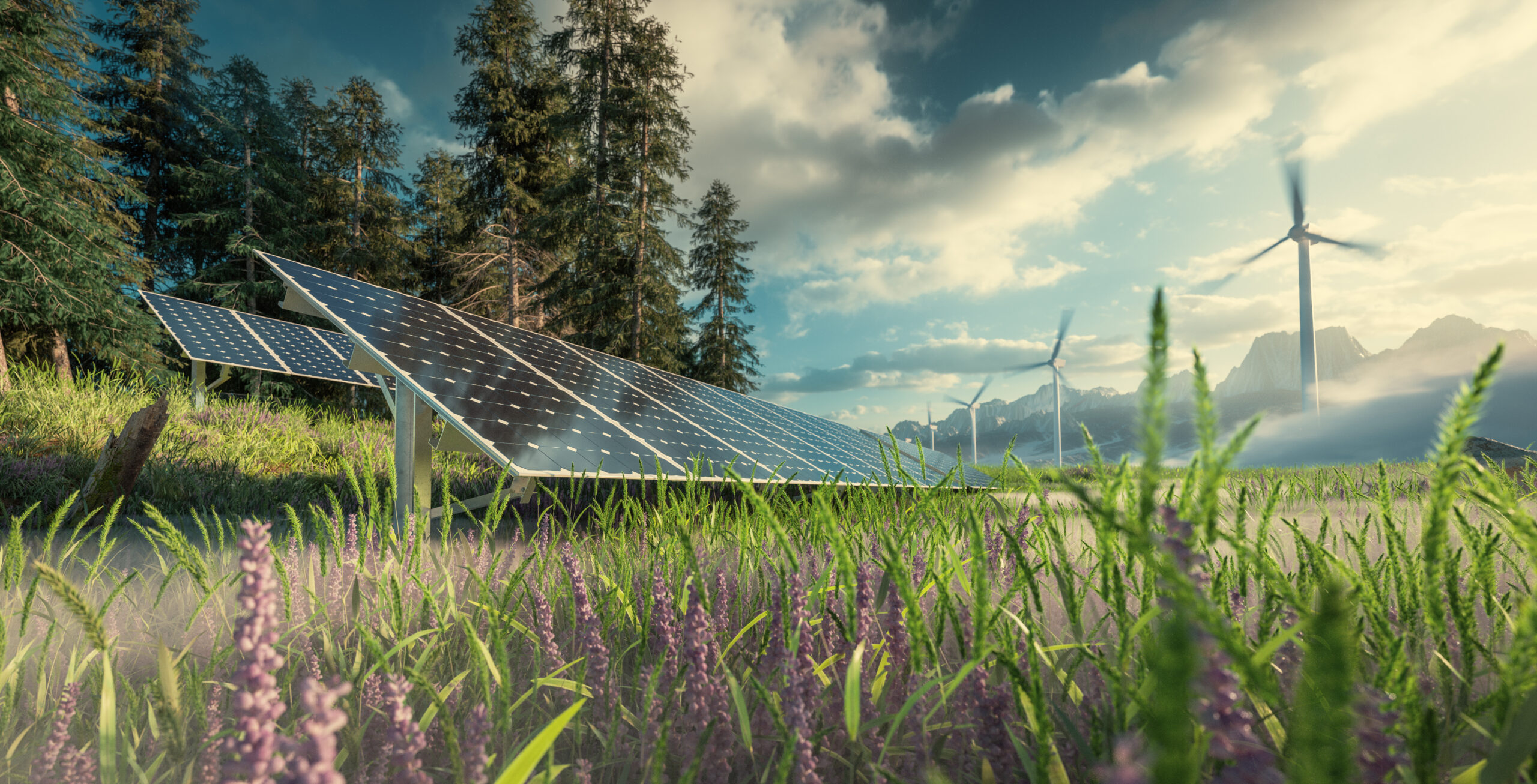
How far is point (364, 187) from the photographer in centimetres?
2617

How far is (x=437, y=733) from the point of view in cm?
Result: 161

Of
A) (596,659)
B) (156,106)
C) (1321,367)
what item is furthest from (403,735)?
(1321,367)

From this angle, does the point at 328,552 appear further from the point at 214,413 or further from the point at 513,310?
the point at 513,310

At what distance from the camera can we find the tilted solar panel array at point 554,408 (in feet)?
10.9

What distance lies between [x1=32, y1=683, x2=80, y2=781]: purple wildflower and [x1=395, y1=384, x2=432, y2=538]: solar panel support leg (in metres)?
2.13

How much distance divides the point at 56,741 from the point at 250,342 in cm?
1313

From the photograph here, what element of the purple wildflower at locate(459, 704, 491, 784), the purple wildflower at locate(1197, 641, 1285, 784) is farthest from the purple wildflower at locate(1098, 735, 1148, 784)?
the purple wildflower at locate(459, 704, 491, 784)

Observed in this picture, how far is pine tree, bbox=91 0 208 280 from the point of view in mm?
23797

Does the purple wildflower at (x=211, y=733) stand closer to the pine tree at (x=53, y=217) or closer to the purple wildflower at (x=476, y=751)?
the purple wildflower at (x=476, y=751)

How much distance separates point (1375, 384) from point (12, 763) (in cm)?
16806

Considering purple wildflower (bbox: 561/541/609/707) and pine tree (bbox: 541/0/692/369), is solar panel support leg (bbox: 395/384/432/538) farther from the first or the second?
pine tree (bbox: 541/0/692/369)

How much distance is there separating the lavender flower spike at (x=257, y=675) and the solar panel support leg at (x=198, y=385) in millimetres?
13184

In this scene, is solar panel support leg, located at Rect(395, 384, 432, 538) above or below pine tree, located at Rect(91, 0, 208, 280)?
below

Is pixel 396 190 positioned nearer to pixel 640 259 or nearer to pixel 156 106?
pixel 156 106
